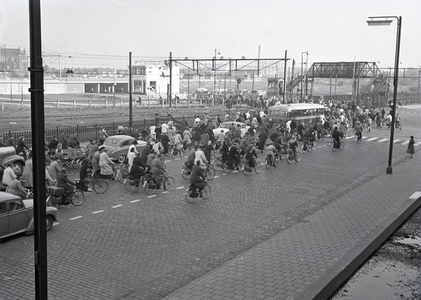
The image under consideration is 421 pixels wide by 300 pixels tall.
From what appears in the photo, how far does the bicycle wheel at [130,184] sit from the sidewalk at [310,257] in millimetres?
6601

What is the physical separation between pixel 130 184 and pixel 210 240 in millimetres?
6308

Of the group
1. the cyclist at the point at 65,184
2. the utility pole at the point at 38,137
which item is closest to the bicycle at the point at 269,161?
the cyclist at the point at 65,184

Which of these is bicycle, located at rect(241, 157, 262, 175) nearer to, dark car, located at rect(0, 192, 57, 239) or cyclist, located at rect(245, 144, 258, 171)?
cyclist, located at rect(245, 144, 258, 171)

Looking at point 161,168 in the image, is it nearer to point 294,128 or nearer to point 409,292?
point 409,292

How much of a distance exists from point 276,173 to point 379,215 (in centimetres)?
840

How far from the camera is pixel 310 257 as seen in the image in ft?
37.1

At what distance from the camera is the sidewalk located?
308 inches

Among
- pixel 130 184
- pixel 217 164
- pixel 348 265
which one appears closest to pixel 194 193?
pixel 130 184

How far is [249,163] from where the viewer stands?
894 inches

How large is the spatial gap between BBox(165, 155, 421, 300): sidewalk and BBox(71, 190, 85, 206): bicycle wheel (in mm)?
6613

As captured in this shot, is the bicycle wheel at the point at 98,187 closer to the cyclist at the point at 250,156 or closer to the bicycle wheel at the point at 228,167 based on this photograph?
the bicycle wheel at the point at 228,167

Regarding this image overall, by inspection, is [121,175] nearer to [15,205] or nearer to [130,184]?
[130,184]

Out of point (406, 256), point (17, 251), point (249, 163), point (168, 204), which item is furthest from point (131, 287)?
point (249, 163)

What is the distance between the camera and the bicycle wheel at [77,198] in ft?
52.6
